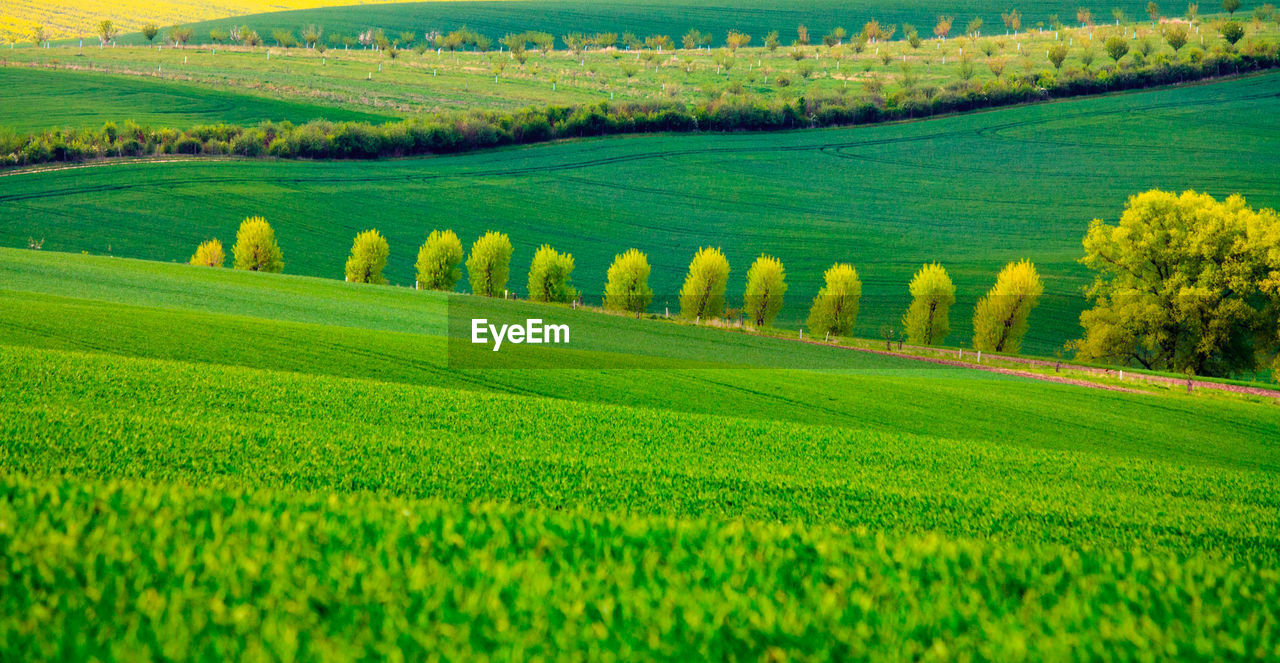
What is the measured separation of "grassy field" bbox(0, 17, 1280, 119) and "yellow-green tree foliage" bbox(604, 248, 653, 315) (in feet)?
204

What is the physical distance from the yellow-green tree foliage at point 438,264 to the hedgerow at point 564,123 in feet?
109

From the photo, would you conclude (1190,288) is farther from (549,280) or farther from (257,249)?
(257,249)

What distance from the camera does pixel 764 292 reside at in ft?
238

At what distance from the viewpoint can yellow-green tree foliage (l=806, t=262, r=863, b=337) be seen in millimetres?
70250

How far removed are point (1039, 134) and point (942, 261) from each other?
4476 cm

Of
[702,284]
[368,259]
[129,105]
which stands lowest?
[368,259]

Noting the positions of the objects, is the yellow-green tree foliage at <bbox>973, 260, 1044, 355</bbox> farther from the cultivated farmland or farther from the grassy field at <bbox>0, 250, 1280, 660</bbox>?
the grassy field at <bbox>0, 250, 1280, 660</bbox>

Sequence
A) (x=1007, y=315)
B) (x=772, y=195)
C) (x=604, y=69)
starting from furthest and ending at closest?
(x=604, y=69) < (x=772, y=195) < (x=1007, y=315)

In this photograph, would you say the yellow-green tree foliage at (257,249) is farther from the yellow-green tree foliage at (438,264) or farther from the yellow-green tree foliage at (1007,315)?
the yellow-green tree foliage at (1007,315)

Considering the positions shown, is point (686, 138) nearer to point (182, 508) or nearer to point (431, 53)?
point (431, 53)

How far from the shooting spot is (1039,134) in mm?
116562

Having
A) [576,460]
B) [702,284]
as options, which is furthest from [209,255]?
[576,460]

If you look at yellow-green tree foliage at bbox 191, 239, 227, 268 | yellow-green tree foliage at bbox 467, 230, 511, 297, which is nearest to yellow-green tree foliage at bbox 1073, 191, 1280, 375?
yellow-green tree foliage at bbox 467, 230, 511, 297

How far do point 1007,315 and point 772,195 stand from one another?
1606 inches
